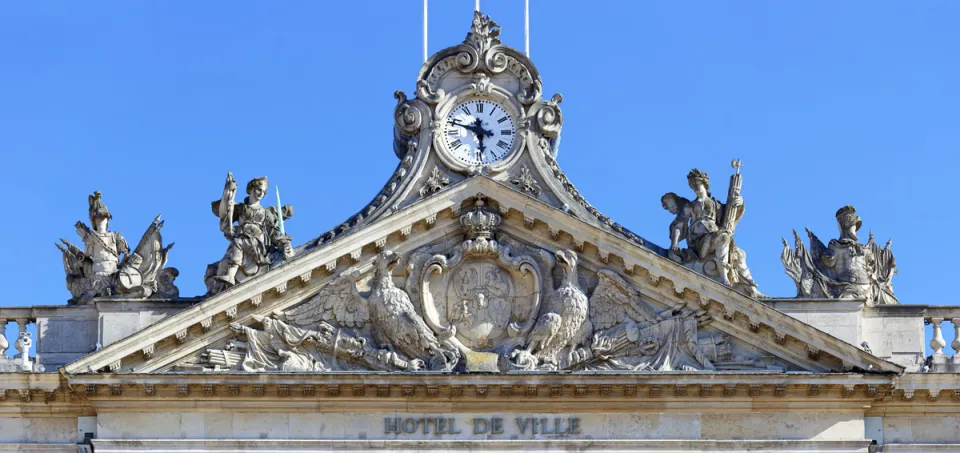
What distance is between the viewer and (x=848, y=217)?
47.0m

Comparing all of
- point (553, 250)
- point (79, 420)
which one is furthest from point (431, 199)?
point (79, 420)

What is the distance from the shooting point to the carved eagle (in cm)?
4553

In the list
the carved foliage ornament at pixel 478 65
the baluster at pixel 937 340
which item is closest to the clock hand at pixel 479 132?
the carved foliage ornament at pixel 478 65

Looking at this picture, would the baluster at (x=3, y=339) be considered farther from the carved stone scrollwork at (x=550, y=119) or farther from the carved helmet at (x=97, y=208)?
the carved stone scrollwork at (x=550, y=119)

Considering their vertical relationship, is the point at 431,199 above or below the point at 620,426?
above

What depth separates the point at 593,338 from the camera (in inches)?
1799

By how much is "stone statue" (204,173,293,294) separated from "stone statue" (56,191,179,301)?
870 mm

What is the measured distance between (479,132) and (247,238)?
14.4ft

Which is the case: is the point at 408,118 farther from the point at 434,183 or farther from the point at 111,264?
the point at 111,264

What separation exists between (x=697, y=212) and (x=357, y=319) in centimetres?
593

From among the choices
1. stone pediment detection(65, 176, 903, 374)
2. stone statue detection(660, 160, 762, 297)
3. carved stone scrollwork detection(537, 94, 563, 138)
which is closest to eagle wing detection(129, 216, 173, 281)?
stone pediment detection(65, 176, 903, 374)

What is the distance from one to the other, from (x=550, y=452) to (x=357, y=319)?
3835mm

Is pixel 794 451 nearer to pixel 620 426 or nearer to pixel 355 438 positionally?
pixel 620 426

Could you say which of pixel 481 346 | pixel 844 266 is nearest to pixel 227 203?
pixel 481 346
